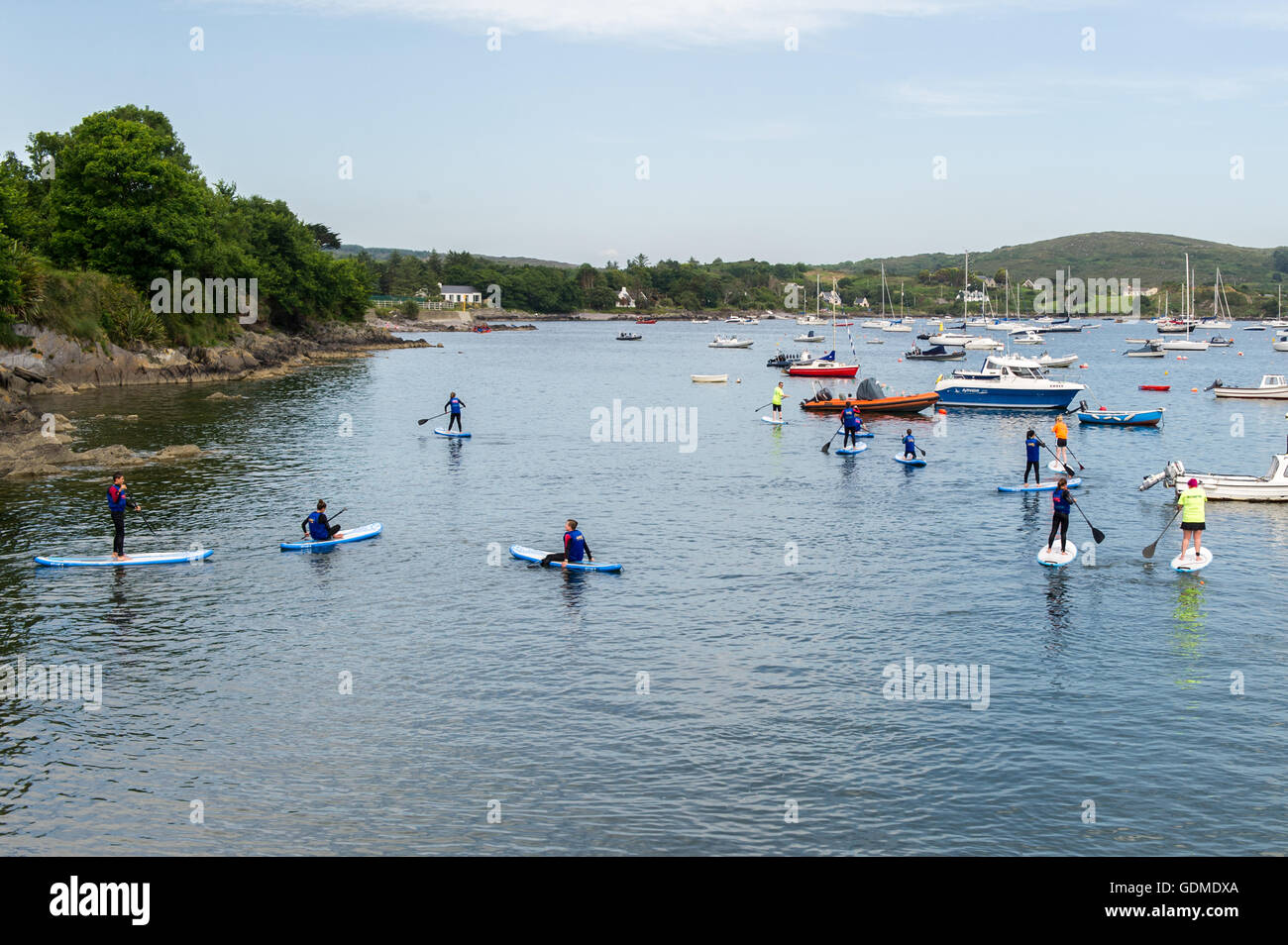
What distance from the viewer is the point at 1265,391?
8975cm

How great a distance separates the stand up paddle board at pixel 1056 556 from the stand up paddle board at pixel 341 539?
24374 mm

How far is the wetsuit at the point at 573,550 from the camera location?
112 feet

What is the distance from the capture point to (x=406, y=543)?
3831 cm

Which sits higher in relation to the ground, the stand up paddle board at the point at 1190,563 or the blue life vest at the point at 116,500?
the blue life vest at the point at 116,500

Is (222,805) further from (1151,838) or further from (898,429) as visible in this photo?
(898,429)

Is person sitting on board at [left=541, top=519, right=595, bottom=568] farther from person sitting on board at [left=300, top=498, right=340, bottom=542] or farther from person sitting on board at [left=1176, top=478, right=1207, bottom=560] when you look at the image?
person sitting on board at [left=1176, top=478, right=1207, bottom=560]

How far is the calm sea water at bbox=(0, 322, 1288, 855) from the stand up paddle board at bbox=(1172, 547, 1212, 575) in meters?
0.50

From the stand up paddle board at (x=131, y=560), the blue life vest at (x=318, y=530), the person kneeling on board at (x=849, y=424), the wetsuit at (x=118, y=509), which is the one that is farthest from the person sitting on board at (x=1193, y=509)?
the wetsuit at (x=118, y=509)

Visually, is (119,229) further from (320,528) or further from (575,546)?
(575,546)
